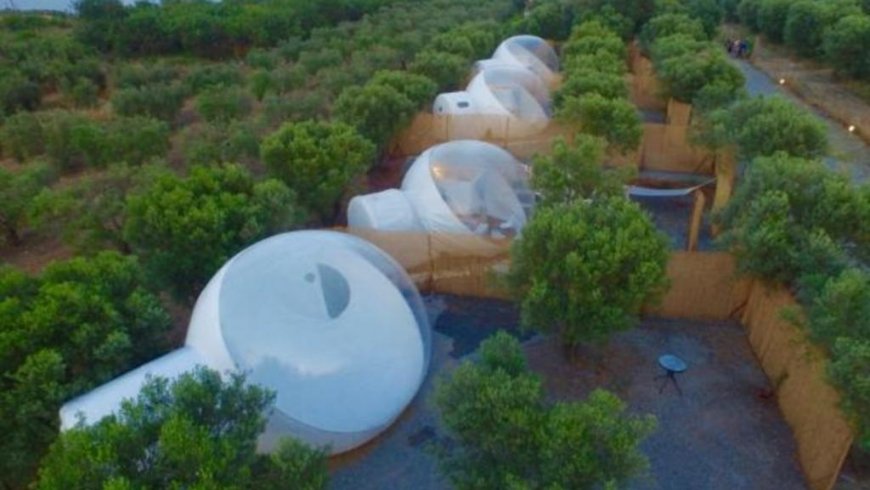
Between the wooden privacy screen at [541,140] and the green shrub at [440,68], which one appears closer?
the wooden privacy screen at [541,140]

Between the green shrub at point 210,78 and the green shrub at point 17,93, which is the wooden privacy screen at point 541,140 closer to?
the green shrub at point 210,78

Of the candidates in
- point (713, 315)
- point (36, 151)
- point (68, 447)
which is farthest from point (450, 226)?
point (36, 151)

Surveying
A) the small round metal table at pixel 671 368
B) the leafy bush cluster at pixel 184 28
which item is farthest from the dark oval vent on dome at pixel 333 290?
the leafy bush cluster at pixel 184 28

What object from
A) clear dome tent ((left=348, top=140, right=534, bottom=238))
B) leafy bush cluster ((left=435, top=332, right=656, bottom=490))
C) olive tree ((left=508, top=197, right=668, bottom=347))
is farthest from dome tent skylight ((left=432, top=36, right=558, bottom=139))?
leafy bush cluster ((left=435, top=332, right=656, bottom=490))

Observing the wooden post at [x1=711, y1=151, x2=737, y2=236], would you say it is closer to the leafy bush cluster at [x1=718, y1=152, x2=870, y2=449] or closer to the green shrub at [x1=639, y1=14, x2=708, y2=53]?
the leafy bush cluster at [x1=718, y1=152, x2=870, y2=449]

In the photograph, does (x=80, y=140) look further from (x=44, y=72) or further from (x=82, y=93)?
(x=44, y=72)
